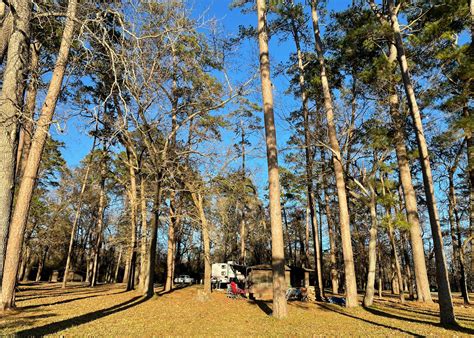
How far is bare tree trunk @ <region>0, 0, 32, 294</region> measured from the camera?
3414mm

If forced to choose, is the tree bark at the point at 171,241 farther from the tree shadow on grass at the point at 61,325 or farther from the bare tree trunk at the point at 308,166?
the tree shadow on grass at the point at 61,325

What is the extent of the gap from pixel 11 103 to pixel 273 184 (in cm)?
728

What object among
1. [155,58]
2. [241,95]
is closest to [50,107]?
[155,58]

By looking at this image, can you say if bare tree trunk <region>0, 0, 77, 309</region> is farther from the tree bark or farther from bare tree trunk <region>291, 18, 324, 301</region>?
bare tree trunk <region>291, 18, 324, 301</region>

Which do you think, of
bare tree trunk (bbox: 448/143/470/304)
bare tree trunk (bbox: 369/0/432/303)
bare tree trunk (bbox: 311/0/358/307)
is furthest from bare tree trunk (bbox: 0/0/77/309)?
bare tree trunk (bbox: 448/143/470/304)

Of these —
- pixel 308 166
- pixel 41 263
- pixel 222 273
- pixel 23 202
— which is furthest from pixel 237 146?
pixel 41 263

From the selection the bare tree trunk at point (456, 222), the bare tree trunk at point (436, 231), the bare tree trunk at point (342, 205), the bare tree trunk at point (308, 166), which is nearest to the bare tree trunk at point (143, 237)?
the bare tree trunk at point (308, 166)

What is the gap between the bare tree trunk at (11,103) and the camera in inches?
134

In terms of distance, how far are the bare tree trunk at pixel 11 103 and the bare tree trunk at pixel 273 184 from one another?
6962 mm

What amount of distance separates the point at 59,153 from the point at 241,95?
657 inches

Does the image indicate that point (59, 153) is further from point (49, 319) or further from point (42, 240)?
point (49, 319)

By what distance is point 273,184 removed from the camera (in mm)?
9734

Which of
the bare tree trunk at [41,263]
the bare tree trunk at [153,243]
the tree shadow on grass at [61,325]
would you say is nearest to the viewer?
the tree shadow on grass at [61,325]

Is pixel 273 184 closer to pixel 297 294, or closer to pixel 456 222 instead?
pixel 297 294
